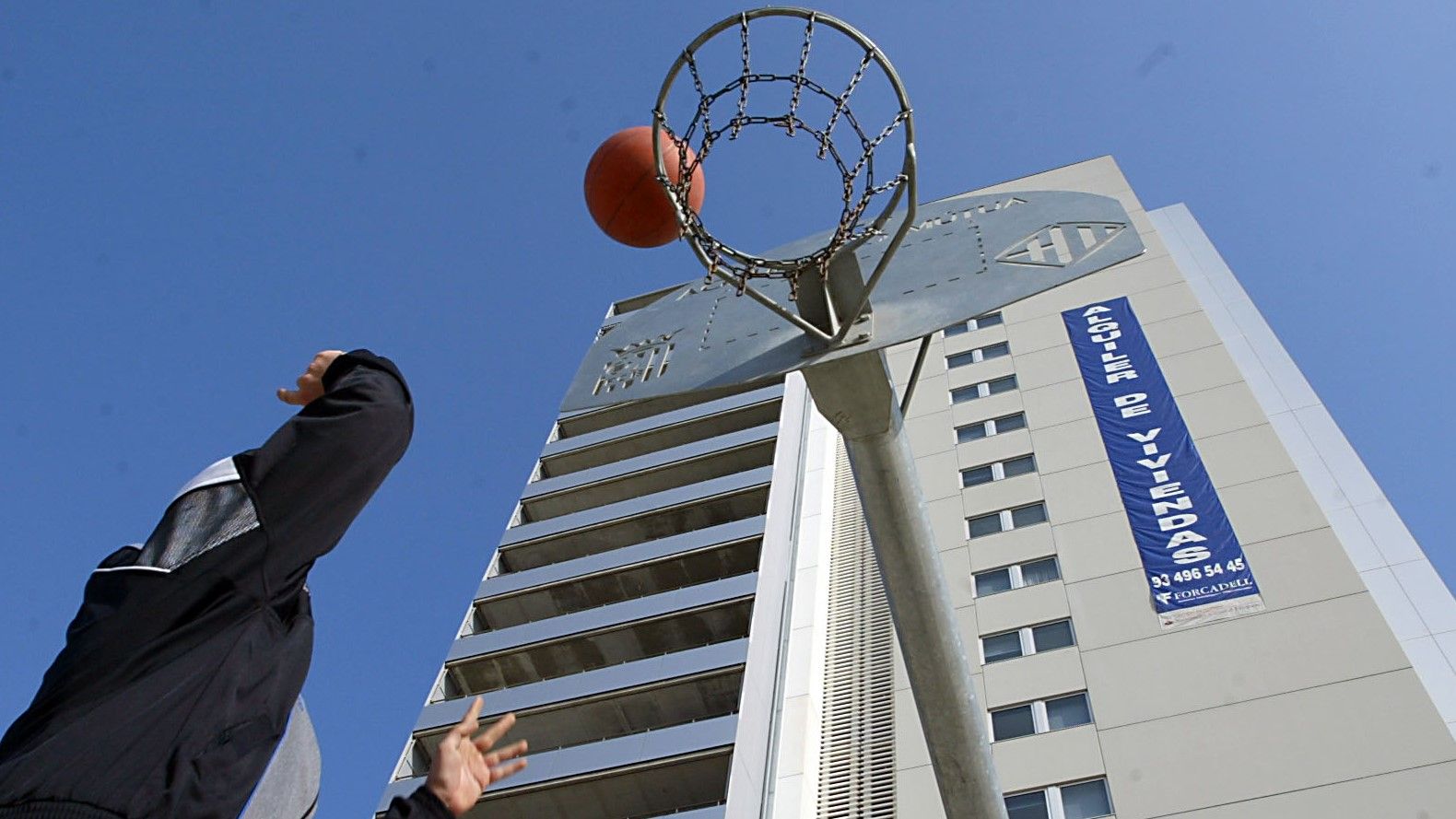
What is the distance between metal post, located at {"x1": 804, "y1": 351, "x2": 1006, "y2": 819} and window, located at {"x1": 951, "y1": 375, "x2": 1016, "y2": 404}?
56.8 feet

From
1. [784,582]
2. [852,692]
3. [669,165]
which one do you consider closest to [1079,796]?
[852,692]

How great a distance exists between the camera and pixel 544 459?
93.2 feet

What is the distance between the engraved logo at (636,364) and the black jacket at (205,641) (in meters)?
2.85

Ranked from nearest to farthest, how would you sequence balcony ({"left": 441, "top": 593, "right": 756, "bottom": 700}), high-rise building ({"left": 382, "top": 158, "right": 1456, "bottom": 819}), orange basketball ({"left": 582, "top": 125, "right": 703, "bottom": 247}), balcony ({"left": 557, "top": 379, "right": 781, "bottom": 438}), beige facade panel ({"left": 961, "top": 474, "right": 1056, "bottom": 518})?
orange basketball ({"left": 582, "top": 125, "right": 703, "bottom": 247}) → high-rise building ({"left": 382, "top": 158, "right": 1456, "bottom": 819}) → beige facade panel ({"left": 961, "top": 474, "right": 1056, "bottom": 518}) → balcony ({"left": 441, "top": 593, "right": 756, "bottom": 700}) → balcony ({"left": 557, "top": 379, "right": 781, "bottom": 438})

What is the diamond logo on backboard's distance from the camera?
15.3ft

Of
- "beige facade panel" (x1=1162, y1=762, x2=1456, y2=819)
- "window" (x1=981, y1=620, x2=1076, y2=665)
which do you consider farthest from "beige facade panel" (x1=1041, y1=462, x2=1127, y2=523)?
"beige facade panel" (x1=1162, y1=762, x2=1456, y2=819)

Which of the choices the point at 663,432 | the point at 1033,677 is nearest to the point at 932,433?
the point at 1033,677

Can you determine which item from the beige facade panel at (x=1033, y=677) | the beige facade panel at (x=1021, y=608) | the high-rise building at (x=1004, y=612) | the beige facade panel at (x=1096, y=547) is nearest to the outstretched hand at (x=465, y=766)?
the high-rise building at (x=1004, y=612)

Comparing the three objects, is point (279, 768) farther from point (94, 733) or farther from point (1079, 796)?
point (1079, 796)

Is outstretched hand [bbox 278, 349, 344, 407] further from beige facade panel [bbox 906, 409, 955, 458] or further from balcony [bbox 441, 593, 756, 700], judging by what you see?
balcony [bbox 441, 593, 756, 700]

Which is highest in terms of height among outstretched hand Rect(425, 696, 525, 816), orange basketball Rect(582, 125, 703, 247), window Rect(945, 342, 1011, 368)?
window Rect(945, 342, 1011, 368)

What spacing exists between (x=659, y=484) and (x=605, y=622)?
5297 millimetres

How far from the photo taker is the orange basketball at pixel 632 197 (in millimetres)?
5590

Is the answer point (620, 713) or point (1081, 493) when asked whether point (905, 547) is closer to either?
point (1081, 493)
